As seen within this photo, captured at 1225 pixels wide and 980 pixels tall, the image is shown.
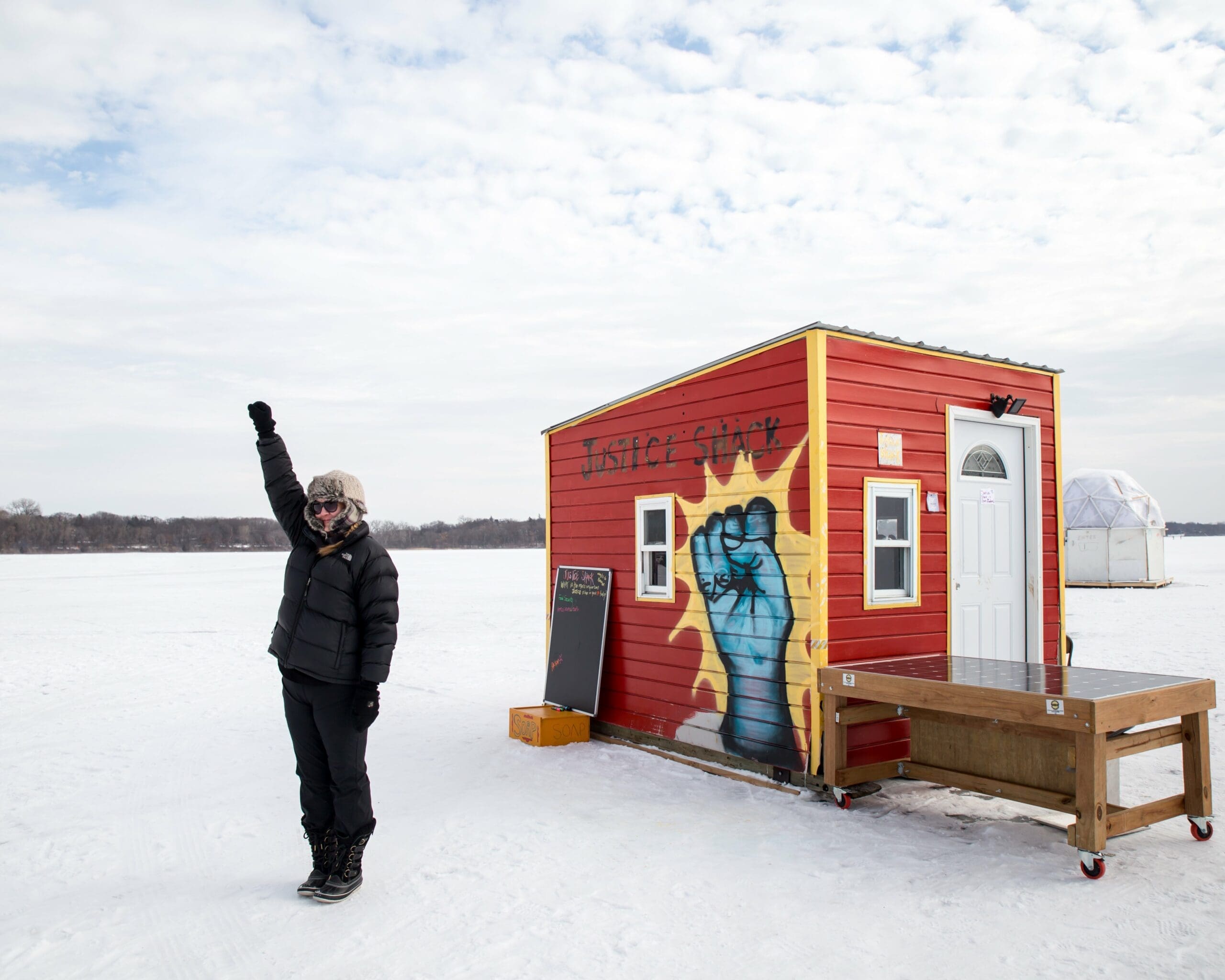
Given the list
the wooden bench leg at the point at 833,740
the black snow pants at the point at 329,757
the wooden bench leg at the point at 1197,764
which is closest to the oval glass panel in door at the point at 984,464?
the wooden bench leg at the point at 833,740

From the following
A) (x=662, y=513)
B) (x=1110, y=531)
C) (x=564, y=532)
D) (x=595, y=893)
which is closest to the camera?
(x=595, y=893)

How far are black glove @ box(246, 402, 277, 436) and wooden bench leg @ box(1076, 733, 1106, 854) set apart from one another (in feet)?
13.8

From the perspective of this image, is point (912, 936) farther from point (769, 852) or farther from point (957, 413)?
point (957, 413)

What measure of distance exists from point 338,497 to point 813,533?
3061 mm

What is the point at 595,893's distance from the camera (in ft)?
14.1

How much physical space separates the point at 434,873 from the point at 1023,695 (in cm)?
308

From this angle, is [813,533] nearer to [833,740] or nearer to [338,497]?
[833,740]

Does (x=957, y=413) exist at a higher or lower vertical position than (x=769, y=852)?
higher

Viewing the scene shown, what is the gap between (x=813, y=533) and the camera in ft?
19.3

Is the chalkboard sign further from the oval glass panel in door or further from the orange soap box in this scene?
the oval glass panel in door

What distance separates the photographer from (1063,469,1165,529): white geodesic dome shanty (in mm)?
25375

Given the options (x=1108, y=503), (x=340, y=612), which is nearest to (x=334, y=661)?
(x=340, y=612)

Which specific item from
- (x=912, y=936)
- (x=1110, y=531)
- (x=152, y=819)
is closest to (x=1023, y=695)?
(x=912, y=936)

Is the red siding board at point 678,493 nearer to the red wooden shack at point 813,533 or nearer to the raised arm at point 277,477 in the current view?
the red wooden shack at point 813,533
